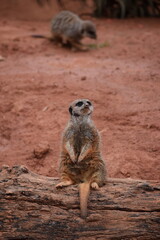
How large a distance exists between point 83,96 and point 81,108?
246 centimetres

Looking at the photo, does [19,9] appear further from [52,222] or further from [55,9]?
[52,222]

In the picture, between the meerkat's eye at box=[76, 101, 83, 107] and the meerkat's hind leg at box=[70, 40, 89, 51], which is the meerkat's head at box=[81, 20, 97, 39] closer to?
the meerkat's hind leg at box=[70, 40, 89, 51]

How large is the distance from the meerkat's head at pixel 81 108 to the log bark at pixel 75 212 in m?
0.68

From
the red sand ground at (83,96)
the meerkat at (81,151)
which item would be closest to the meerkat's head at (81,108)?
the meerkat at (81,151)

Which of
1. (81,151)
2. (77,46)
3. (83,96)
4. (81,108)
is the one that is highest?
(81,108)

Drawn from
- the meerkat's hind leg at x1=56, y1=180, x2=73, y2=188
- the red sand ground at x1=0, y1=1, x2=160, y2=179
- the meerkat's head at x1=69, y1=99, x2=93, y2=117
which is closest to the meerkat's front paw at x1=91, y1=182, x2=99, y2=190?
the meerkat's hind leg at x1=56, y1=180, x2=73, y2=188

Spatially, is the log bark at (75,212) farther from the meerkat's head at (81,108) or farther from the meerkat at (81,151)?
the meerkat's head at (81,108)

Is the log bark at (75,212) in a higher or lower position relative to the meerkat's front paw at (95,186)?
lower

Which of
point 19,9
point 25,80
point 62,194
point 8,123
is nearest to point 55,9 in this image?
point 19,9

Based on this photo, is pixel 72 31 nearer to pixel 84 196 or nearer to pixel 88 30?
pixel 88 30

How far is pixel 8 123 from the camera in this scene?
5289 mm

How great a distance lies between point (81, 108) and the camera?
327cm

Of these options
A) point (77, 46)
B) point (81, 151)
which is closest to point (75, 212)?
point (81, 151)

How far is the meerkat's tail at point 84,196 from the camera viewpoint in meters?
2.83
